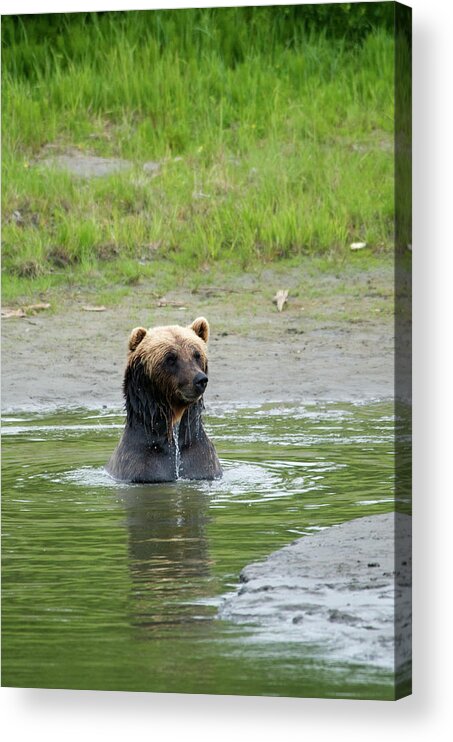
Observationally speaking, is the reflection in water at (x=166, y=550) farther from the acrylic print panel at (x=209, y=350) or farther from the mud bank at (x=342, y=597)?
the mud bank at (x=342, y=597)

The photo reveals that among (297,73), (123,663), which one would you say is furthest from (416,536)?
(297,73)

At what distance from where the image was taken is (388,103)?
8734 mm

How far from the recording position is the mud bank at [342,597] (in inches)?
313

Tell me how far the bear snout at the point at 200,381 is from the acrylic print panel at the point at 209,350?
0.07 metres

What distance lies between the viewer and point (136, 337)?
10.4 meters

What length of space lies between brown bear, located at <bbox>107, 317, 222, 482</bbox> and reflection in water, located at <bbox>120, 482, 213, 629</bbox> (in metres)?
0.12

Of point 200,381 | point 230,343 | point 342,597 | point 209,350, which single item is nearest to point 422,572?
point 342,597

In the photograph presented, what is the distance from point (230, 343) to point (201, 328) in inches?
43.3

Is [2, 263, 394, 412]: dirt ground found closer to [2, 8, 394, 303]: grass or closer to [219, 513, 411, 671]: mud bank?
[2, 8, 394, 303]: grass

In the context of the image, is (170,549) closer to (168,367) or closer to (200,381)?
(200,381)

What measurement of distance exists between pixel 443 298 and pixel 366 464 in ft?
A: 4.13

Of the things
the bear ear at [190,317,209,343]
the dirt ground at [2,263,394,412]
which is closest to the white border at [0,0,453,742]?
the dirt ground at [2,263,394,412]

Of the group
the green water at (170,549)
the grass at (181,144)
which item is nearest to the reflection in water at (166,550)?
the green water at (170,549)

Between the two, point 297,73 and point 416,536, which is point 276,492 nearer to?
point 416,536
